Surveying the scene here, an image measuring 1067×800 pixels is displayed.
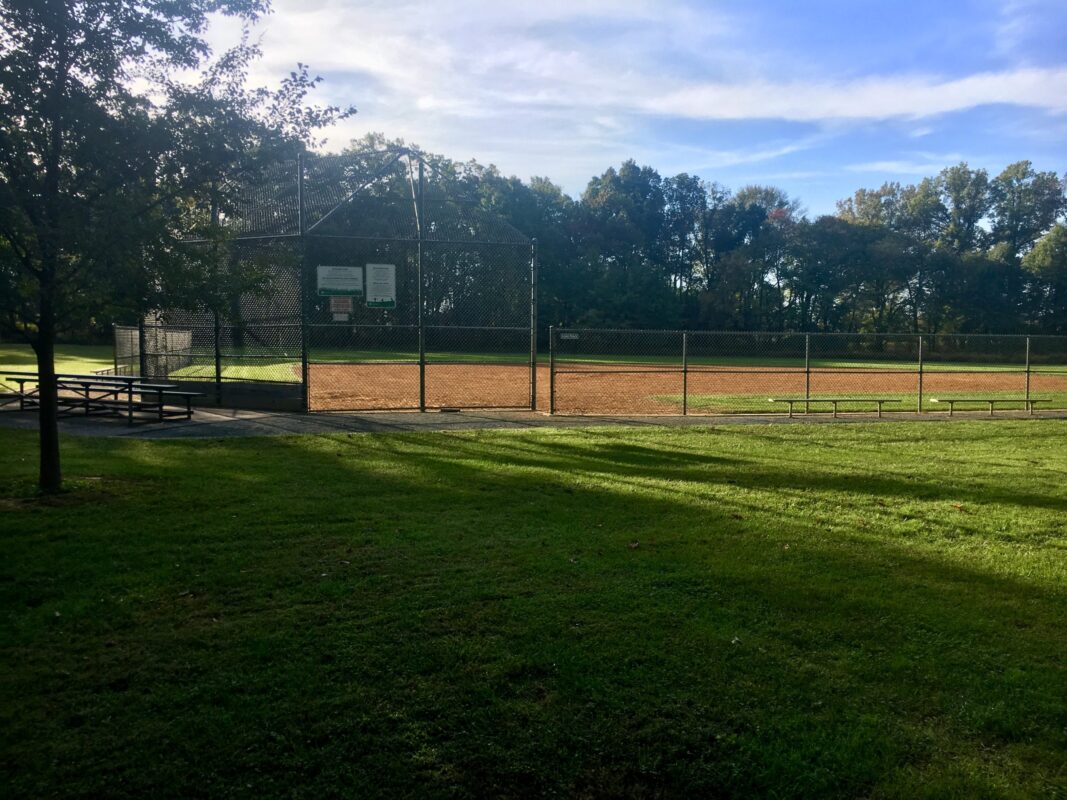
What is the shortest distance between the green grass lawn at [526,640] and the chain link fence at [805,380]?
26.4 feet

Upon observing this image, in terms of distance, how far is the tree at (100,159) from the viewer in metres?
6.52

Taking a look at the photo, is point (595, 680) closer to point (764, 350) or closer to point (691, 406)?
point (691, 406)

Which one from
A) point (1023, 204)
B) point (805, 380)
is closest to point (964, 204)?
point (1023, 204)

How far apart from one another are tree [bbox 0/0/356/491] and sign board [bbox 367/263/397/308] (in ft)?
23.1

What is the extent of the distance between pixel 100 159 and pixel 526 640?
571 centimetres

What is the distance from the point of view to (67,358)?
35.9 metres

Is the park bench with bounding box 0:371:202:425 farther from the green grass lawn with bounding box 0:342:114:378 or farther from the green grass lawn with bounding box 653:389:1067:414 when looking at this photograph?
the green grass lawn with bounding box 0:342:114:378

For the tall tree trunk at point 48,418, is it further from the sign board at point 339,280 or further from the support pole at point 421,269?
the support pole at point 421,269

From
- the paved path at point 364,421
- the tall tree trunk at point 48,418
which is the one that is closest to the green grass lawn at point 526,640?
the tall tree trunk at point 48,418

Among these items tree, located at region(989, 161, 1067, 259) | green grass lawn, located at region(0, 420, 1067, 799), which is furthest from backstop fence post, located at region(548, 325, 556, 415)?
tree, located at region(989, 161, 1067, 259)

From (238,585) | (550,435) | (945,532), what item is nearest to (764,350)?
(550,435)

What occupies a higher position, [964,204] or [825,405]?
[964,204]

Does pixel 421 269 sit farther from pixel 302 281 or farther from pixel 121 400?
pixel 121 400

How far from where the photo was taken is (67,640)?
4227 millimetres
